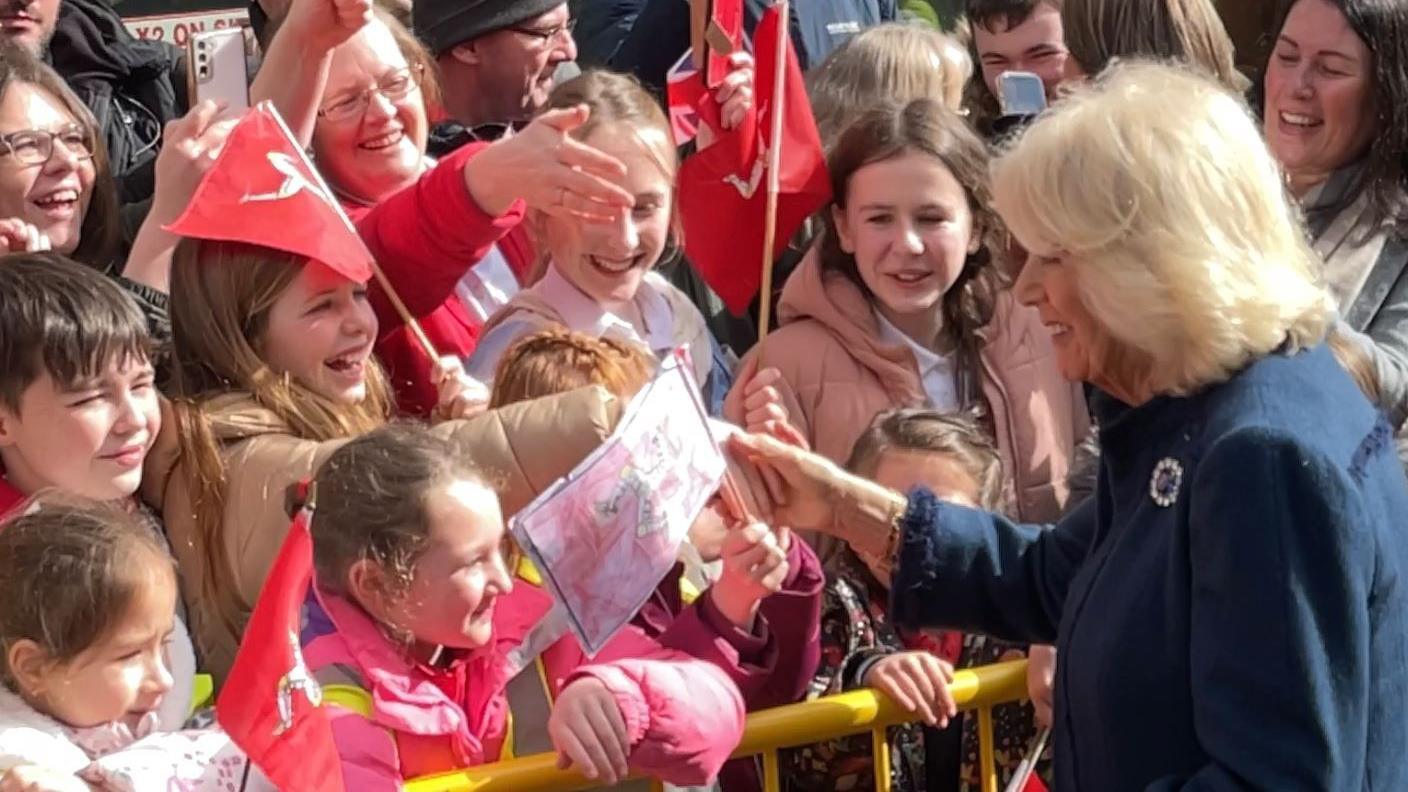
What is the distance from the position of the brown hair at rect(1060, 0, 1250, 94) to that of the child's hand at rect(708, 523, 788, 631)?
6.84 ft

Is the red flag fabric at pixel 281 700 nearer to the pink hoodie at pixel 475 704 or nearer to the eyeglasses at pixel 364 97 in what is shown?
the pink hoodie at pixel 475 704

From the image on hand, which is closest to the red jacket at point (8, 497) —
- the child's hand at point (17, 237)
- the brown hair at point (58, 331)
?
the brown hair at point (58, 331)

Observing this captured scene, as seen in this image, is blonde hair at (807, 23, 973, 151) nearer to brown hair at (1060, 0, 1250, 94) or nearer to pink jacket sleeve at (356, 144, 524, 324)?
brown hair at (1060, 0, 1250, 94)

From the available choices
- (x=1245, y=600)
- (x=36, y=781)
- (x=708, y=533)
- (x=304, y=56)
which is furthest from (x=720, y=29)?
(x=36, y=781)

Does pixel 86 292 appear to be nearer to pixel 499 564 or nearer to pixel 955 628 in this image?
pixel 499 564

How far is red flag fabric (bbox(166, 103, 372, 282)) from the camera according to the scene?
3.74 m

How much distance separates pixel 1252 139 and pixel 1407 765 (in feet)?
2.62

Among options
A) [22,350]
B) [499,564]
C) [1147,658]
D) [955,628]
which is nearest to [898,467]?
[955,628]

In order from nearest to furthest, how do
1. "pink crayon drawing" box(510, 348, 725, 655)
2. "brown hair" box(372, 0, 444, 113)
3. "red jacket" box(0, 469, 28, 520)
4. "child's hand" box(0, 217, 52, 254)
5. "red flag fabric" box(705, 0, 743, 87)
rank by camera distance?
"pink crayon drawing" box(510, 348, 725, 655), "red jacket" box(0, 469, 28, 520), "child's hand" box(0, 217, 52, 254), "red flag fabric" box(705, 0, 743, 87), "brown hair" box(372, 0, 444, 113)

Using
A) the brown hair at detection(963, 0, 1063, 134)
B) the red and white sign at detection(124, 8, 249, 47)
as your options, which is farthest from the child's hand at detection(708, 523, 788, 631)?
the red and white sign at detection(124, 8, 249, 47)

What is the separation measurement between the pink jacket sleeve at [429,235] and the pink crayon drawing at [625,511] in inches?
37.0

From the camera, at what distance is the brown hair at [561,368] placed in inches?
148

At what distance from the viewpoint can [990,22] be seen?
5.93 metres

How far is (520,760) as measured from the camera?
3.15m
